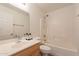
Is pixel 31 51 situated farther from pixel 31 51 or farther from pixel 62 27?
pixel 62 27

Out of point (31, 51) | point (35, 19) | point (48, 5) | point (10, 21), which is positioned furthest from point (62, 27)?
point (10, 21)

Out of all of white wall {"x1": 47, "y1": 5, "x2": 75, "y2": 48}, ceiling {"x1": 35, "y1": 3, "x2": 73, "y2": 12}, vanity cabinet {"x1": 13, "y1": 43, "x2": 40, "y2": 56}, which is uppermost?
ceiling {"x1": 35, "y1": 3, "x2": 73, "y2": 12}

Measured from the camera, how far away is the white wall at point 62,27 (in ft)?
6.46

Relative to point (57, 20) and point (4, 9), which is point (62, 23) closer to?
point (57, 20)

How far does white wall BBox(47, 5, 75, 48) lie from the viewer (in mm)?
1970

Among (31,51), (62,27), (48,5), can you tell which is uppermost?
(48,5)

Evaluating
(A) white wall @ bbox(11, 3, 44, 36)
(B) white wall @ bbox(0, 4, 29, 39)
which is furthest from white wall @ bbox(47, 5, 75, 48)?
(B) white wall @ bbox(0, 4, 29, 39)

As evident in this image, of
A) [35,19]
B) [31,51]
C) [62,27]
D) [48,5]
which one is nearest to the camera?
[48,5]

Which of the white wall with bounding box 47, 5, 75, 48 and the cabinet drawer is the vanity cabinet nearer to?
the cabinet drawer

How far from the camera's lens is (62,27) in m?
2.16

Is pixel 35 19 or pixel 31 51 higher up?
pixel 35 19

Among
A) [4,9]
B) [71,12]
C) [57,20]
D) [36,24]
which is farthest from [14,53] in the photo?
[71,12]

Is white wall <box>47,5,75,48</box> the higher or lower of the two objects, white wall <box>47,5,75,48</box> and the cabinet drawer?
the higher

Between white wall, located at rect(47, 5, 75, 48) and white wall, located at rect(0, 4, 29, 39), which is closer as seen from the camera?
white wall, located at rect(0, 4, 29, 39)
